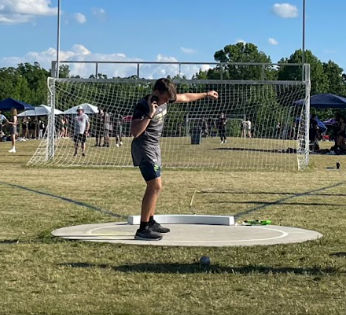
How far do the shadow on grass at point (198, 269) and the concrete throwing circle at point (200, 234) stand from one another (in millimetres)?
1217

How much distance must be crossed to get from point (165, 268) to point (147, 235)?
→ 1620 millimetres

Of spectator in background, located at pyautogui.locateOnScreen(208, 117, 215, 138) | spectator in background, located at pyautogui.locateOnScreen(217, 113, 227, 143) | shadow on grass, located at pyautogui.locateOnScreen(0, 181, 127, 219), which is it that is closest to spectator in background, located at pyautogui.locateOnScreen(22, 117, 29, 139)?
spectator in background, located at pyautogui.locateOnScreen(208, 117, 215, 138)

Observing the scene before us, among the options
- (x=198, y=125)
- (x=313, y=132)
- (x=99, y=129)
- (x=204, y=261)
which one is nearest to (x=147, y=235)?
(x=204, y=261)

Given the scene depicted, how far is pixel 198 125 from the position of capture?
40.2 m

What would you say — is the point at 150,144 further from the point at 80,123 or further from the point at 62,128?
the point at 62,128

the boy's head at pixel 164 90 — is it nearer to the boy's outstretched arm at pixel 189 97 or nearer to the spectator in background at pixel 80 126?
the boy's outstretched arm at pixel 189 97

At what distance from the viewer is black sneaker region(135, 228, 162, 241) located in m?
9.02

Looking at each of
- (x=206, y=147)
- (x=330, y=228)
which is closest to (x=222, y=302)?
(x=330, y=228)

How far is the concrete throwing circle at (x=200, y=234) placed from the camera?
891cm

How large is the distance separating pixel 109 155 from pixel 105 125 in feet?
14.5

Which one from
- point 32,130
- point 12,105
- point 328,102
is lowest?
point 32,130

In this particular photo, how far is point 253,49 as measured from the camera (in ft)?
405

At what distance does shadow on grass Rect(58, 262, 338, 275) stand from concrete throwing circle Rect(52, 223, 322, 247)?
1.22 meters

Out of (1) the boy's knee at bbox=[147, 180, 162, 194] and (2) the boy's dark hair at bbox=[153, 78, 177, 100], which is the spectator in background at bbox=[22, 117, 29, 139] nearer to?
(1) the boy's knee at bbox=[147, 180, 162, 194]
